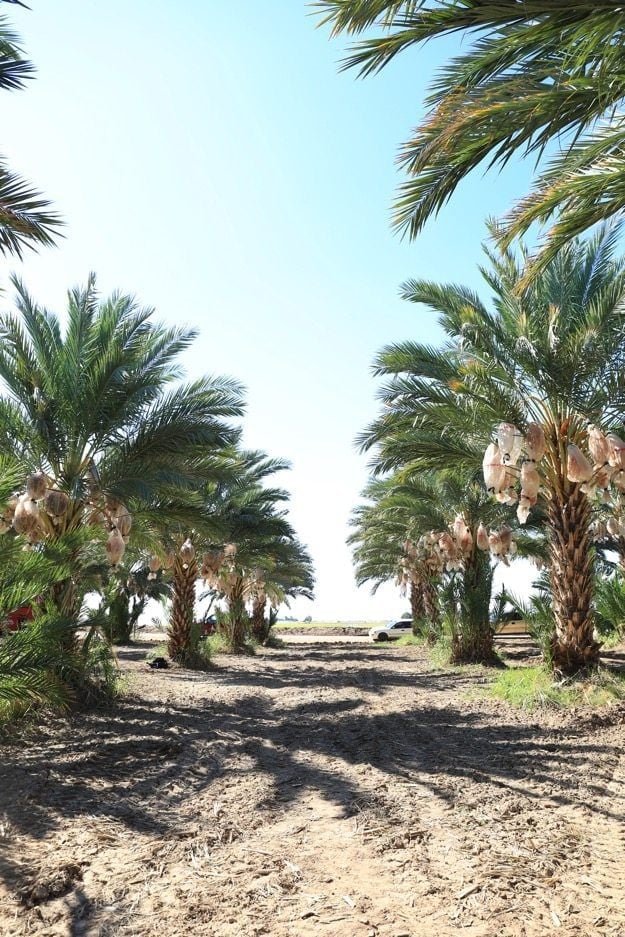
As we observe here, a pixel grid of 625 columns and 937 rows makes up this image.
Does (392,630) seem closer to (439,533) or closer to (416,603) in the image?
(416,603)

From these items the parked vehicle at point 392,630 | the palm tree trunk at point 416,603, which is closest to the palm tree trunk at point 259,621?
the palm tree trunk at point 416,603

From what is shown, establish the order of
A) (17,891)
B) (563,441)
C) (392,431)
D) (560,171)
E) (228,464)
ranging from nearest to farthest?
(17,891) → (560,171) → (563,441) → (392,431) → (228,464)

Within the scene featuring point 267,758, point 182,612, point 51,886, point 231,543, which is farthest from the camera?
point 231,543

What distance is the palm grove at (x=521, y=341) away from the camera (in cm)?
471

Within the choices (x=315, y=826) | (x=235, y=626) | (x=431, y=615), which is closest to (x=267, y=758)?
(x=315, y=826)

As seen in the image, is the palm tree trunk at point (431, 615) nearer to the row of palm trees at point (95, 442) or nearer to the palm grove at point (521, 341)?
the palm grove at point (521, 341)

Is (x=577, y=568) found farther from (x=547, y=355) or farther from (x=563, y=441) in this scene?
(x=547, y=355)

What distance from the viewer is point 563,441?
9703 mm

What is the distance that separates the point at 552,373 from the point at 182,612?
11.9 meters

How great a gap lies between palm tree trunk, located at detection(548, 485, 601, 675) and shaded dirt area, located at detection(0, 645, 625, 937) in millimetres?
1804

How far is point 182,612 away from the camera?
17.0 metres

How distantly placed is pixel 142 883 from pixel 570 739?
5.17 meters

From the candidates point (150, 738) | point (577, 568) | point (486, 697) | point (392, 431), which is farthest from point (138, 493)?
point (577, 568)

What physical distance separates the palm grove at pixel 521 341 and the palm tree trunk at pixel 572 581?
0.02 metres
